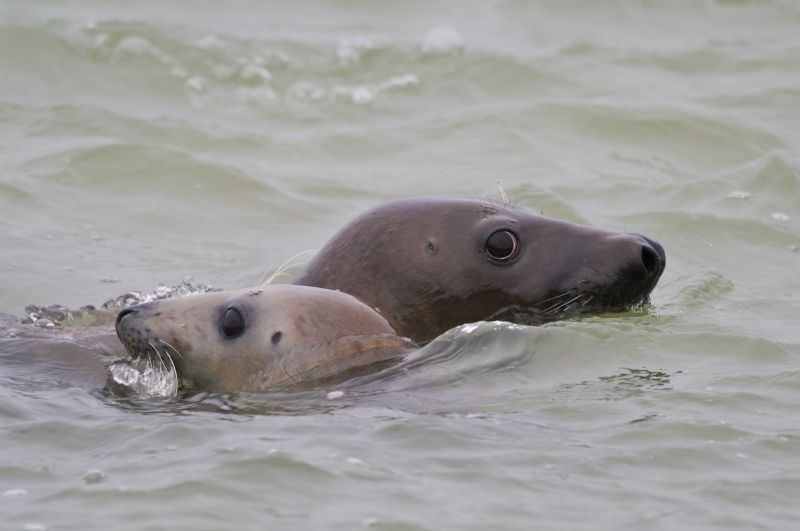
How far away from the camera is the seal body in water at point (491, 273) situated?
6605mm

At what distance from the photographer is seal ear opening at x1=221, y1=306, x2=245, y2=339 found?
5.95 meters

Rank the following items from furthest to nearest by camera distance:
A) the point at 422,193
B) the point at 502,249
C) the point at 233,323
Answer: the point at 422,193, the point at 502,249, the point at 233,323

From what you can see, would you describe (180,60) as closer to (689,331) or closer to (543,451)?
(689,331)

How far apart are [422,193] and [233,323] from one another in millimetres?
4968

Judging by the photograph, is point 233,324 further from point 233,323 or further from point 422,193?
point 422,193

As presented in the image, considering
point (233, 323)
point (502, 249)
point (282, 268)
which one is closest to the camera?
point (233, 323)

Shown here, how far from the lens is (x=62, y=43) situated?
14.0 meters

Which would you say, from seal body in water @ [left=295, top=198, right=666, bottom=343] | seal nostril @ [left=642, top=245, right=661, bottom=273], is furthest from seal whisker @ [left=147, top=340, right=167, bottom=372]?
seal nostril @ [left=642, top=245, right=661, bottom=273]

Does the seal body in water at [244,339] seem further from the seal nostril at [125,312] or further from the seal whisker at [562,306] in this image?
the seal whisker at [562,306]

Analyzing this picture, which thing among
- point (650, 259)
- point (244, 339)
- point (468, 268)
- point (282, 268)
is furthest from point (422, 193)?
point (244, 339)

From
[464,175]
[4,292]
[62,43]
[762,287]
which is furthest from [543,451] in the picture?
[62,43]

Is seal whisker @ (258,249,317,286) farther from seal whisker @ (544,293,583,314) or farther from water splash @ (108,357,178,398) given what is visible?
seal whisker @ (544,293,583,314)

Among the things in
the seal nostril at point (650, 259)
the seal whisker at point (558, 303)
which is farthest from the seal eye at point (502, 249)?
the seal nostril at point (650, 259)

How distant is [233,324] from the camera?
5.95 m
